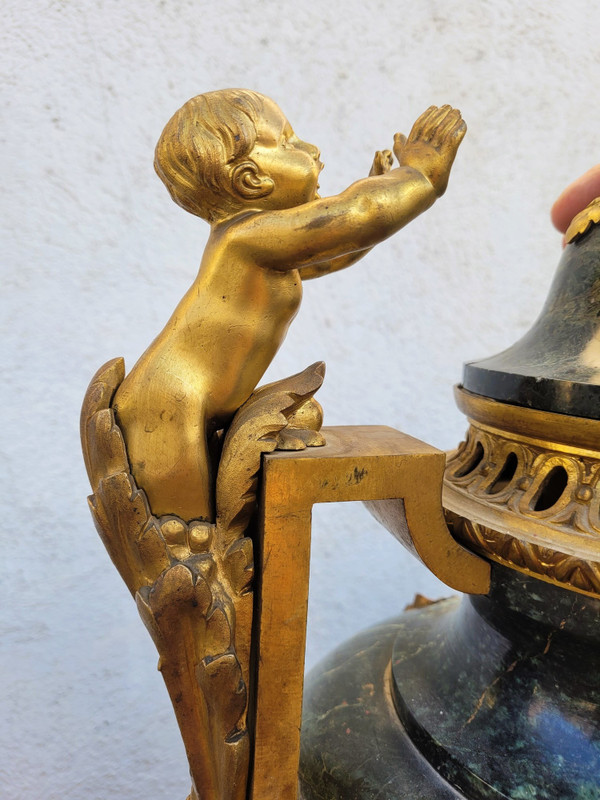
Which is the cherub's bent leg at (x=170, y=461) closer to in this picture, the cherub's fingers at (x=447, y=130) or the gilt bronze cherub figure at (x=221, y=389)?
the gilt bronze cherub figure at (x=221, y=389)

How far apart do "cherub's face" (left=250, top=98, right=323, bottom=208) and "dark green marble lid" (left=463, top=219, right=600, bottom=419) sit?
0.76 feet

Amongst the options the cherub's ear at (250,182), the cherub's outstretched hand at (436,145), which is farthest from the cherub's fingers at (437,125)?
the cherub's ear at (250,182)

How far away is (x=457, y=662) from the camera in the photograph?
2.13 feet

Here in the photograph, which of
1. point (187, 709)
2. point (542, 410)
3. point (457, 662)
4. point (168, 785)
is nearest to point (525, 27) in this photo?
point (542, 410)

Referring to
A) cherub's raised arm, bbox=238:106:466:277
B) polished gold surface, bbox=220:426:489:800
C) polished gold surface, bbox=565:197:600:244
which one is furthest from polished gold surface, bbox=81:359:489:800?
polished gold surface, bbox=565:197:600:244

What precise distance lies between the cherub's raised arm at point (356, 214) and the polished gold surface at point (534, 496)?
192 mm

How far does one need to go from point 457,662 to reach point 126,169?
987 millimetres

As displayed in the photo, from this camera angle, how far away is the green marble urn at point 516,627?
0.52 m

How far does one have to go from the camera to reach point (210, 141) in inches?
19.5

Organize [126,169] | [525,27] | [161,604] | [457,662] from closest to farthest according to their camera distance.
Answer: [161,604]
[457,662]
[126,169]
[525,27]

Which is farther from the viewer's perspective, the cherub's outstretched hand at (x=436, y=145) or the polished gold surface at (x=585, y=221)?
the polished gold surface at (x=585, y=221)

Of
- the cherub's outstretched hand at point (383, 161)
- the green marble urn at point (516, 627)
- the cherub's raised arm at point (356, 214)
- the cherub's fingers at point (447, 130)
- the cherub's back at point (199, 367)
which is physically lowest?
the green marble urn at point (516, 627)

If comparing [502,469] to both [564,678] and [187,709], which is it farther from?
[187,709]

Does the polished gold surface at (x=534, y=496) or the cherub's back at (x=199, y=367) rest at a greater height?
the cherub's back at (x=199, y=367)
